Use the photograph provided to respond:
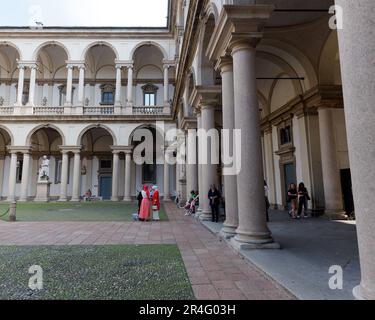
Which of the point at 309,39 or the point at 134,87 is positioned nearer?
the point at 309,39

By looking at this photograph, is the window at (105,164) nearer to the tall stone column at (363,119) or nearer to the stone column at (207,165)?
the stone column at (207,165)

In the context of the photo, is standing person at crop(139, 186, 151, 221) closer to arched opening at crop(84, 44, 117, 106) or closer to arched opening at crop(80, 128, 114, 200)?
arched opening at crop(80, 128, 114, 200)

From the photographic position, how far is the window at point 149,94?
31191 millimetres

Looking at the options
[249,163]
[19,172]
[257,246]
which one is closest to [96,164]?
[19,172]

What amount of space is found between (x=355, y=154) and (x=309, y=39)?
10.1 m

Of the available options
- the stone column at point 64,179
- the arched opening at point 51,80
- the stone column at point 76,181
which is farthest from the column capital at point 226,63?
the arched opening at point 51,80

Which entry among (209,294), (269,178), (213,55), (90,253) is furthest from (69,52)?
(209,294)

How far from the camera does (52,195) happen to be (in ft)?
95.6

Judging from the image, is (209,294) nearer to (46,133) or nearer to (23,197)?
(23,197)

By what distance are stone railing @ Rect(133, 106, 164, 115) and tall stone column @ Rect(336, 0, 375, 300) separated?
2572 centimetres

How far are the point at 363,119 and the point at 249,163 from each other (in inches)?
128

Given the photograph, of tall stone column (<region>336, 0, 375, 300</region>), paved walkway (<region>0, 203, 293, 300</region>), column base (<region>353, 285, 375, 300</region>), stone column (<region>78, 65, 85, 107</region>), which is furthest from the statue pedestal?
tall stone column (<region>336, 0, 375, 300</region>)

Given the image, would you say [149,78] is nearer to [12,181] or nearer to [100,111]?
[100,111]

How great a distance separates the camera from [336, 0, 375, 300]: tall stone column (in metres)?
2.47
